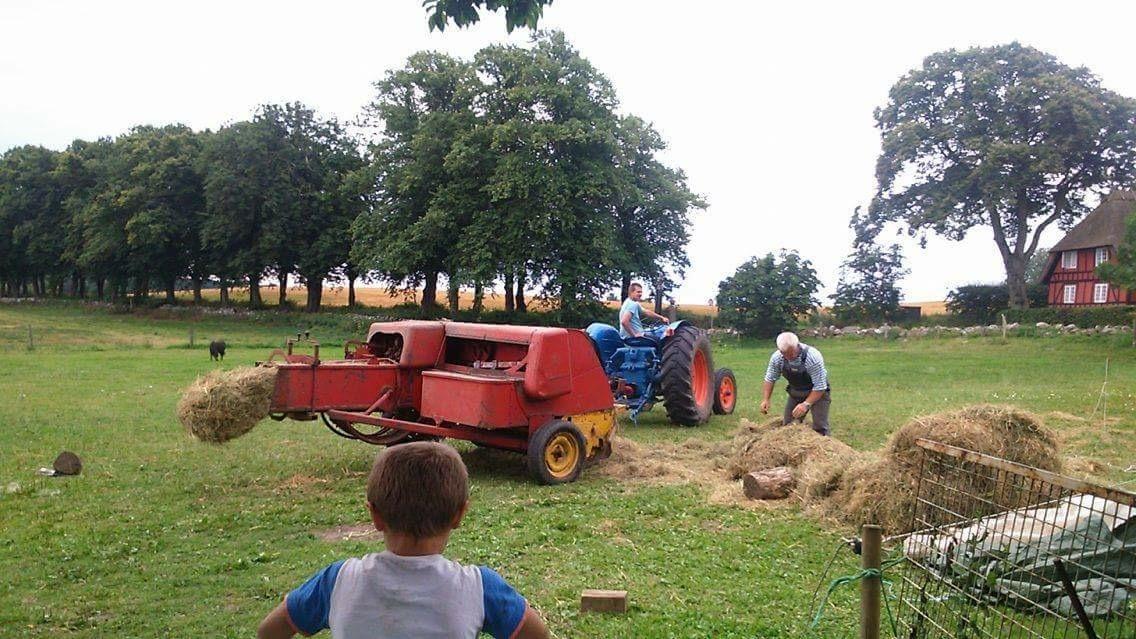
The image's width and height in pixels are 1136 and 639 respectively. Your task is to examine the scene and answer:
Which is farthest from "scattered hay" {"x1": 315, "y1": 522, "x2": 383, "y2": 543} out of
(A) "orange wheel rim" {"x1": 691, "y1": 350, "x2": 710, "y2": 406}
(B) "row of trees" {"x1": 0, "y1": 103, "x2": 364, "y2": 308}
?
(B) "row of trees" {"x1": 0, "y1": 103, "x2": 364, "y2": 308}

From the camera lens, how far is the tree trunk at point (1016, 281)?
42219mm

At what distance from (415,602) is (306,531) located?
4809 millimetres

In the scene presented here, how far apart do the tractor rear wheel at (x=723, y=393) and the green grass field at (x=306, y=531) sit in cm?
26

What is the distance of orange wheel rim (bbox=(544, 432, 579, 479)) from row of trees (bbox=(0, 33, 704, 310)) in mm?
25632

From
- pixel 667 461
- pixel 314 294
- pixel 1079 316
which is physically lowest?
pixel 667 461

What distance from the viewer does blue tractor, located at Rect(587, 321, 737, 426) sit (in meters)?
11.6

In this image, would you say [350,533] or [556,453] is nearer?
[350,533]

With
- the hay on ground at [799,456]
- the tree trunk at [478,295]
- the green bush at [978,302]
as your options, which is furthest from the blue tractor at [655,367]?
the green bush at [978,302]

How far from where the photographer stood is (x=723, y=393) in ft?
44.1

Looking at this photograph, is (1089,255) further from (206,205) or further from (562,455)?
(206,205)

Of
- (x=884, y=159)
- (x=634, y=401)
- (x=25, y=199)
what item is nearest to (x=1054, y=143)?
(x=884, y=159)

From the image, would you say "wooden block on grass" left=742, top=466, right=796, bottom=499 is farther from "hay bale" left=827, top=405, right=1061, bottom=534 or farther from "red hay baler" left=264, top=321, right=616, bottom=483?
"red hay baler" left=264, top=321, right=616, bottom=483

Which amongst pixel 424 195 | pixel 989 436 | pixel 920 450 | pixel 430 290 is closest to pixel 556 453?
pixel 920 450

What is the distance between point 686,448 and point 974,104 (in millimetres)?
39413
